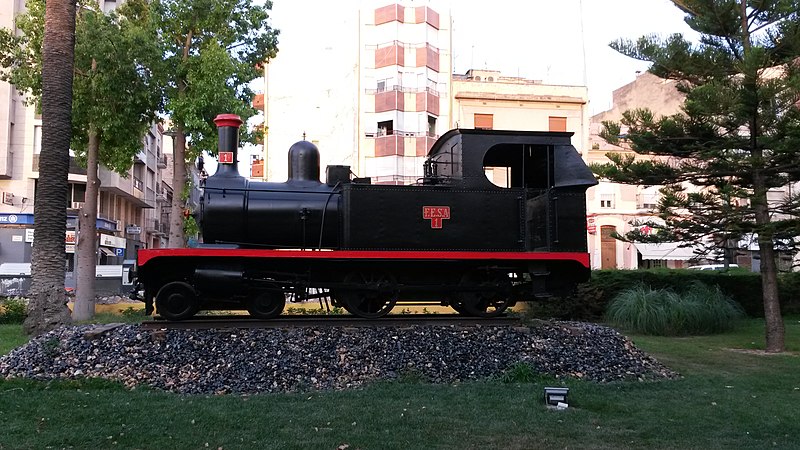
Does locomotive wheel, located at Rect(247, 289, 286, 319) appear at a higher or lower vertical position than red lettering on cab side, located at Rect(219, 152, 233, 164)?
lower

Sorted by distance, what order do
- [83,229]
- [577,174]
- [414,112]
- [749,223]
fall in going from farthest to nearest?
[414,112]
[83,229]
[749,223]
[577,174]

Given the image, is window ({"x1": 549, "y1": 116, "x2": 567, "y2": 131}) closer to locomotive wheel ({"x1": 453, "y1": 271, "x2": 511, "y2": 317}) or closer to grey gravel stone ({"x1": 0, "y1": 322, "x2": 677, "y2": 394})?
locomotive wheel ({"x1": 453, "y1": 271, "x2": 511, "y2": 317})

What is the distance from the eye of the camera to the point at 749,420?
623cm

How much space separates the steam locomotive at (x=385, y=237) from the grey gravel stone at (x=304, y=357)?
38.5 inches

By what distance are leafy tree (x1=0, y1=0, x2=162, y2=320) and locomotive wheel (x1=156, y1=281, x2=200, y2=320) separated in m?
7.66

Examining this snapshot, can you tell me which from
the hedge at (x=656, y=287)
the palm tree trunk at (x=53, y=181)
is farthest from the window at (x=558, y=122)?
the palm tree trunk at (x=53, y=181)

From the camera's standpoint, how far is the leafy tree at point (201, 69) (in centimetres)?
1506

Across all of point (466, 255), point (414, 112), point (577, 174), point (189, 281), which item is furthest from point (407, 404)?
point (414, 112)

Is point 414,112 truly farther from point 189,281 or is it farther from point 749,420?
point 749,420

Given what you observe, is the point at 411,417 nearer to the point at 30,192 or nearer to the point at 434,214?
the point at 434,214

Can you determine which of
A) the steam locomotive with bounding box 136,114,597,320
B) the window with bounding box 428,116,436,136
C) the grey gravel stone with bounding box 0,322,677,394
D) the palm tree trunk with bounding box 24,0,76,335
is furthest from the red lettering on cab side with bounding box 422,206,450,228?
the window with bounding box 428,116,436,136

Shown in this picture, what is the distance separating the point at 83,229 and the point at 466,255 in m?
11.1

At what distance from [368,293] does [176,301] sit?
8.93 feet

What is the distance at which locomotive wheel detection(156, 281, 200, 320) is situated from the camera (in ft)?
29.1
